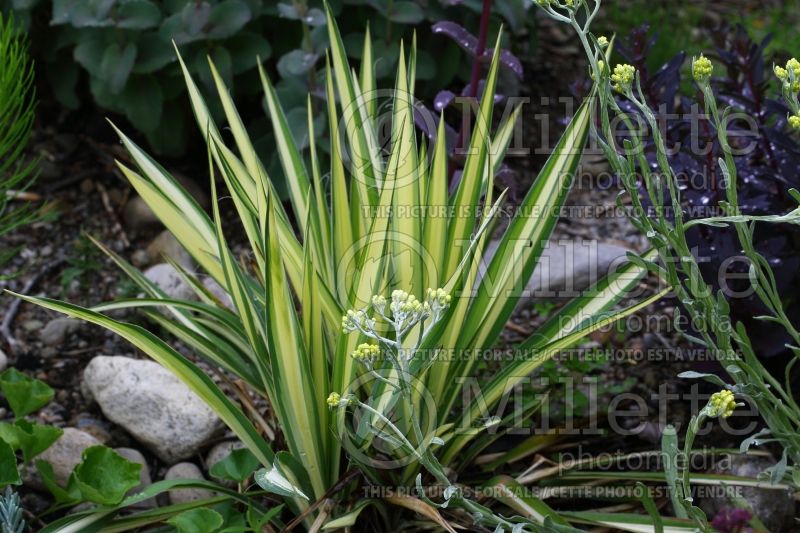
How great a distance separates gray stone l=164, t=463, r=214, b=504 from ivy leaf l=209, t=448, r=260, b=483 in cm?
15

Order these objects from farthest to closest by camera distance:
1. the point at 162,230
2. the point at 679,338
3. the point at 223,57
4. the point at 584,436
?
the point at 162,230 → the point at 223,57 → the point at 679,338 → the point at 584,436

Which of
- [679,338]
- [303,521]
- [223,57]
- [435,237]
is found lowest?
[303,521]

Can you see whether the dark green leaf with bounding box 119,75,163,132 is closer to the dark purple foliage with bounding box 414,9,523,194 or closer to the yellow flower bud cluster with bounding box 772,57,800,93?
the dark purple foliage with bounding box 414,9,523,194

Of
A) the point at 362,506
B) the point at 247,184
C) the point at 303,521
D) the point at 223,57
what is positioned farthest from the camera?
the point at 223,57

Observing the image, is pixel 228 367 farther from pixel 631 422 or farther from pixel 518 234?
pixel 631 422

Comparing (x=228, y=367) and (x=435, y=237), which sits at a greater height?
(x=435, y=237)

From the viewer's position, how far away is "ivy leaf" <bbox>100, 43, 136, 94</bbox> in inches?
93.9

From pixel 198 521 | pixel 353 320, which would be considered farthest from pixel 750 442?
pixel 198 521

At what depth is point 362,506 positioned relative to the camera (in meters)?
1.57

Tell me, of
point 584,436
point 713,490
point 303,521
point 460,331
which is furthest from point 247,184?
point 713,490

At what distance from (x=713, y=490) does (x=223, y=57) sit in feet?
5.09

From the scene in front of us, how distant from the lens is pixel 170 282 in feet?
7.68

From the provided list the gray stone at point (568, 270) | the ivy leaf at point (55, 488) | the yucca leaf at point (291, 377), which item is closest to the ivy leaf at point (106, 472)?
the ivy leaf at point (55, 488)

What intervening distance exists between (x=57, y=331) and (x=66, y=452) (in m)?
→ 0.49
